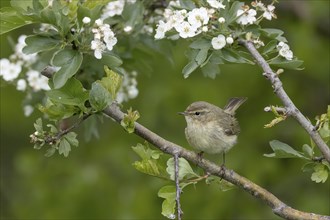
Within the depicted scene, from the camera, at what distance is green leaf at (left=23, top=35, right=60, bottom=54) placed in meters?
4.55

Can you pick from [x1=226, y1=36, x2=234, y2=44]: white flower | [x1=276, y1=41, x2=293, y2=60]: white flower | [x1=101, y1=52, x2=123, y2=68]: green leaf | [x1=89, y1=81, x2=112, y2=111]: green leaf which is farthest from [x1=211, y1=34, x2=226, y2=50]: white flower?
[x1=89, y1=81, x2=112, y2=111]: green leaf

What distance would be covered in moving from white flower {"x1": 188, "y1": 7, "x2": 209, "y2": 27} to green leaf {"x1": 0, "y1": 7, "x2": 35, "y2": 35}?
0.94 metres

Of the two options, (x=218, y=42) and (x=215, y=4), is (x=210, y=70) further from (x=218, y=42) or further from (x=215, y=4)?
(x=215, y=4)

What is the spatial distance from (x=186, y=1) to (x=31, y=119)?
209 inches

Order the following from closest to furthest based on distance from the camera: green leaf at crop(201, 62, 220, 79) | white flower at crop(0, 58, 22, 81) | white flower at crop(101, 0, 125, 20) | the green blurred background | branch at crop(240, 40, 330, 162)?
branch at crop(240, 40, 330, 162) < green leaf at crop(201, 62, 220, 79) < white flower at crop(101, 0, 125, 20) < white flower at crop(0, 58, 22, 81) < the green blurred background

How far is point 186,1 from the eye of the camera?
191 inches

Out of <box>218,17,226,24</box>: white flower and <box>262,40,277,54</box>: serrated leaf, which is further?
<box>262,40,277,54</box>: serrated leaf

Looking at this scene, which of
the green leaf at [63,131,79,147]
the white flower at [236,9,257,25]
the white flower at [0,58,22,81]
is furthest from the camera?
the white flower at [0,58,22,81]

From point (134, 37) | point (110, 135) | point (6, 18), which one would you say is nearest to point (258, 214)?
point (110, 135)

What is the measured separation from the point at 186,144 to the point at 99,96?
13.8 ft

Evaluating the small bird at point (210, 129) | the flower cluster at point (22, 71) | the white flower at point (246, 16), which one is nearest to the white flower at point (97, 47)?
the white flower at point (246, 16)

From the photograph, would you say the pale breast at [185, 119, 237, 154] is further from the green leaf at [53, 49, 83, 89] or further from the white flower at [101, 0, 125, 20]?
the green leaf at [53, 49, 83, 89]

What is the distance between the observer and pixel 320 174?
453 cm

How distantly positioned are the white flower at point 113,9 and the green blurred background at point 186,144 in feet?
9.90
